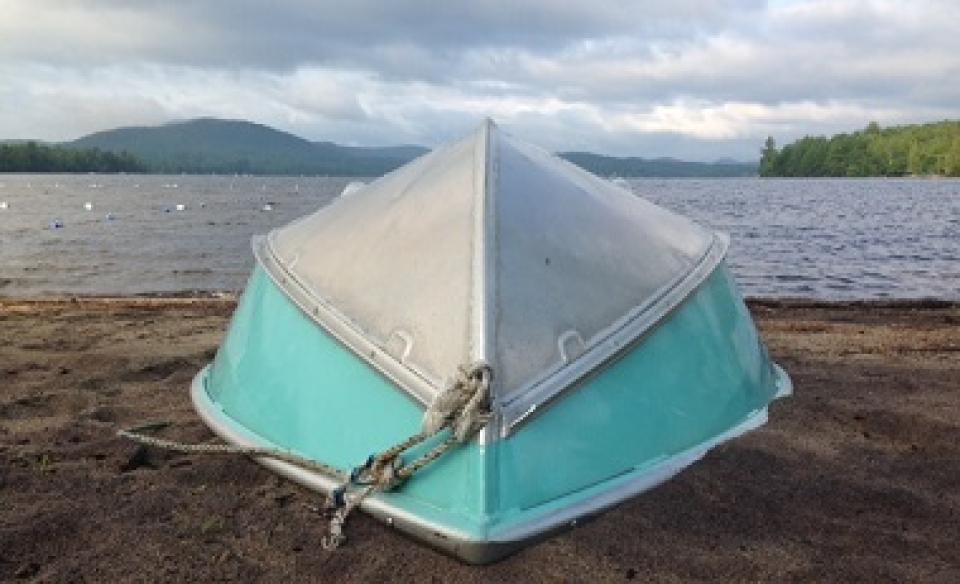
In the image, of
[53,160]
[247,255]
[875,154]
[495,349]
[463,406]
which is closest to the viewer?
[463,406]

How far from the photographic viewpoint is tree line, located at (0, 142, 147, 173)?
13900cm

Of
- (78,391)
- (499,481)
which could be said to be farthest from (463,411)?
(78,391)

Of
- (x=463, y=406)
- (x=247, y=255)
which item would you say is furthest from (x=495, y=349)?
(x=247, y=255)

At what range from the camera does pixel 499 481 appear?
113 inches

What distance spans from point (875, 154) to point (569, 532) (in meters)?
149

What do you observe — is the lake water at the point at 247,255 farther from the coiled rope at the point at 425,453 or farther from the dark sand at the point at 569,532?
the coiled rope at the point at 425,453

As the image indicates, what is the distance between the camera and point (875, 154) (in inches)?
5413

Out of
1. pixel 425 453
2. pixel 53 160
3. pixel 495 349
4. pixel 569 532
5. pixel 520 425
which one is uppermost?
pixel 495 349

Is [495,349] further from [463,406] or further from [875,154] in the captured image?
[875,154]

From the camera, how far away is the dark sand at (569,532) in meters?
3.02

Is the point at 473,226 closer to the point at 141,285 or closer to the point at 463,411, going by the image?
the point at 463,411

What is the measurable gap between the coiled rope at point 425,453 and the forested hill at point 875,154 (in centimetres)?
12882

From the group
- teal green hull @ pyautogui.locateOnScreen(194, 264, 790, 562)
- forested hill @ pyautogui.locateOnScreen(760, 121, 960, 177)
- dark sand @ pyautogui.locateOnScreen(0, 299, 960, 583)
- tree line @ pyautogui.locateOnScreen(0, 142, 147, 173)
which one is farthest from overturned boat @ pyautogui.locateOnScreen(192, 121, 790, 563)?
tree line @ pyautogui.locateOnScreen(0, 142, 147, 173)

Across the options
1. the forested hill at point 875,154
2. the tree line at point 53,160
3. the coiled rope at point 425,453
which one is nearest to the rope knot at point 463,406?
the coiled rope at point 425,453
